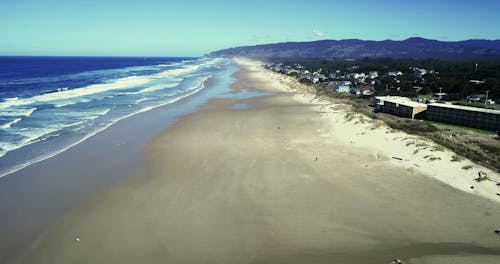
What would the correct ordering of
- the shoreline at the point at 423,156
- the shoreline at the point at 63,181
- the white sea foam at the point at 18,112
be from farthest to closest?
the white sea foam at the point at 18,112 → the shoreline at the point at 423,156 → the shoreline at the point at 63,181

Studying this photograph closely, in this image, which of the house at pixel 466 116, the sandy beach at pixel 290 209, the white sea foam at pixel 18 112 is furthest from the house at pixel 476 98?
the white sea foam at pixel 18 112

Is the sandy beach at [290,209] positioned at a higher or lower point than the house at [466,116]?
lower

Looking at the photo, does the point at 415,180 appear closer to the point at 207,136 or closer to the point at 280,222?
the point at 280,222

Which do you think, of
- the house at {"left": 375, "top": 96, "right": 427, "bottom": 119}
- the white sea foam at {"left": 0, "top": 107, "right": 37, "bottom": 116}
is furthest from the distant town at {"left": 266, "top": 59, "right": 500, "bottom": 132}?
the white sea foam at {"left": 0, "top": 107, "right": 37, "bottom": 116}

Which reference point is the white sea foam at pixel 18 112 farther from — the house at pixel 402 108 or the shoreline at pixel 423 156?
the house at pixel 402 108

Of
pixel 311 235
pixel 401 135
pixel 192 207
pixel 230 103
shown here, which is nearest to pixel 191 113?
pixel 230 103

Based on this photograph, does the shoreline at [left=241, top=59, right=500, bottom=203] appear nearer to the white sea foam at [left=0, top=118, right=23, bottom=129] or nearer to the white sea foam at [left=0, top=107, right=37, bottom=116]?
the white sea foam at [left=0, top=118, right=23, bottom=129]

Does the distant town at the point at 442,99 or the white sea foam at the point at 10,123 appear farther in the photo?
the white sea foam at the point at 10,123
